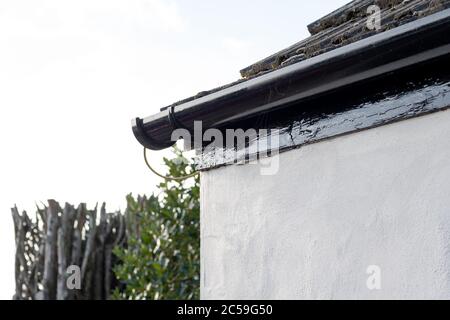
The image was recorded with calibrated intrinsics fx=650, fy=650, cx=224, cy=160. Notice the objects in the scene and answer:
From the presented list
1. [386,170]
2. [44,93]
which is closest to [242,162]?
[386,170]

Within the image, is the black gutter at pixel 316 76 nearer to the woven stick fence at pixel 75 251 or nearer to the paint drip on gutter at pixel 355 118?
the paint drip on gutter at pixel 355 118

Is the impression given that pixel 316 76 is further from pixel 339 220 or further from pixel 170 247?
pixel 170 247

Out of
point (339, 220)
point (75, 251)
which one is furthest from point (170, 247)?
point (339, 220)

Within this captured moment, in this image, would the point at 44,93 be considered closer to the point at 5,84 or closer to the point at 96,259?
the point at 5,84

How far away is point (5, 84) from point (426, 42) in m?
7.30

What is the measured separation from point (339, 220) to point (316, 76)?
66cm

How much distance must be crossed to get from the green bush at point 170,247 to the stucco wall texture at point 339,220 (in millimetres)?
4226

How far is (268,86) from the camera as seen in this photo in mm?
3125

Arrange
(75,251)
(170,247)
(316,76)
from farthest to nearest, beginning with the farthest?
(75,251), (170,247), (316,76)

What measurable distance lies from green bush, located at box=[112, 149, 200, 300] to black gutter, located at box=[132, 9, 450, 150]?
4.23 m

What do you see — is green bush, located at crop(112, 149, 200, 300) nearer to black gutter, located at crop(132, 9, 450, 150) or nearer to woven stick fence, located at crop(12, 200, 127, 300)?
woven stick fence, located at crop(12, 200, 127, 300)

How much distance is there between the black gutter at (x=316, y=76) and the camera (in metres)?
2.61

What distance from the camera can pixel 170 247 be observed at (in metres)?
7.94

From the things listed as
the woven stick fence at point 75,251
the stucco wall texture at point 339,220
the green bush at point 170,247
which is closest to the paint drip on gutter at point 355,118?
the stucco wall texture at point 339,220
